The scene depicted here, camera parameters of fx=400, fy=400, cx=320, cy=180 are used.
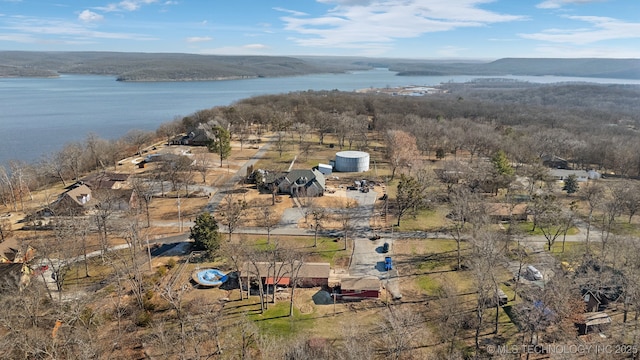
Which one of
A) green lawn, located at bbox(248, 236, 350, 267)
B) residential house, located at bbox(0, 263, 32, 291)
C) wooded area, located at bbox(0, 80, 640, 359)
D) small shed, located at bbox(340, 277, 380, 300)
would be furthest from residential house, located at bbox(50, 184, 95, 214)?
small shed, located at bbox(340, 277, 380, 300)

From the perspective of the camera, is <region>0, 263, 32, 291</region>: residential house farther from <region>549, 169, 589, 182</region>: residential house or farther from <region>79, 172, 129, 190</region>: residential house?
<region>549, 169, 589, 182</region>: residential house

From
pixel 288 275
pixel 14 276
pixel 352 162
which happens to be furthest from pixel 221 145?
pixel 14 276

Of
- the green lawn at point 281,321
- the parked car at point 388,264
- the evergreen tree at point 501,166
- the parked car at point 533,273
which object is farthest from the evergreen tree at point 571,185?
the green lawn at point 281,321

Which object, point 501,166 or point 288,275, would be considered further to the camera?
point 501,166

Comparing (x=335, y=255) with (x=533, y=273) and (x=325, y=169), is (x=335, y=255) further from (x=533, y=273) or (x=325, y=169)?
(x=325, y=169)

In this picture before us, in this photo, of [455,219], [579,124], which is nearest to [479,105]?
[579,124]

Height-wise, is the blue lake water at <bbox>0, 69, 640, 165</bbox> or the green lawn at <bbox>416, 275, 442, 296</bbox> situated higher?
the blue lake water at <bbox>0, 69, 640, 165</bbox>
